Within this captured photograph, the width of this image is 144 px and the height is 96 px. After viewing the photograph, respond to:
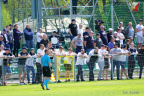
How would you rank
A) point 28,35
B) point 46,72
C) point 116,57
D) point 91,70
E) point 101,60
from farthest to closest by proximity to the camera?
1. point 28,35
2. point 116,57
3. point 101,60
4. point 91,70
5. point 46,72

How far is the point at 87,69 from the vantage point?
21.0 m

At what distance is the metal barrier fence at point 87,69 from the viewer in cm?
2012

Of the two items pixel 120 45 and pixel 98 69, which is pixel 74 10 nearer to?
pixel 120 45

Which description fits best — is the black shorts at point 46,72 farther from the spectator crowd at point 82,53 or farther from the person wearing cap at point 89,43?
the person wearing cap at point 89,43

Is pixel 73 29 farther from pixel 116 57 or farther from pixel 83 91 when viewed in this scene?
pixel 83 91

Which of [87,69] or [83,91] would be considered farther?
[87,69]

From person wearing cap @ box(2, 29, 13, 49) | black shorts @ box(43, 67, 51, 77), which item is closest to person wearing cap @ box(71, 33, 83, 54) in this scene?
person wearing cap @ box(2, 29, 13, 49)

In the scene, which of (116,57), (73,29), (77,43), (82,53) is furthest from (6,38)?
(116,57)

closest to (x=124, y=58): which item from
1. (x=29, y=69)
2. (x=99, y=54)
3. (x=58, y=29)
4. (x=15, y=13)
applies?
(x=99, y=54)

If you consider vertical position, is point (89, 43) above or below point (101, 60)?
above

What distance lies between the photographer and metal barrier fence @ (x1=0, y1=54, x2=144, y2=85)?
20125mm

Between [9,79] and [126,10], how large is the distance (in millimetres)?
11602

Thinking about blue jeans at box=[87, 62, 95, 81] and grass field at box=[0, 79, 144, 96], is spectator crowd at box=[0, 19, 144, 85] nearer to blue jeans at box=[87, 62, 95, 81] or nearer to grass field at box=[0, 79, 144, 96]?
blue jeans at box=[87, 62, 95, 81]

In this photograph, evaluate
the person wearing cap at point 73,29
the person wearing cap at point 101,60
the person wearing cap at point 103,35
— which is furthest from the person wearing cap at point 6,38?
the person wearing cap at point 103,35
